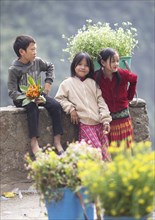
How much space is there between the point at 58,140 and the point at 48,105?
0.94 feet

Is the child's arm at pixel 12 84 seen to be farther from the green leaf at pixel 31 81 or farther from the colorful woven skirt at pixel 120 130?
the colorful woven skirt at pixel 120 130

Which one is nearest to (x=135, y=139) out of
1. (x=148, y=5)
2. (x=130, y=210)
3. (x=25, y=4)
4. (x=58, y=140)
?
(x=58, y=140)

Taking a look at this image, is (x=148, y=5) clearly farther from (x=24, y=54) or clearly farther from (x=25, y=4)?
(x=24, y=54)

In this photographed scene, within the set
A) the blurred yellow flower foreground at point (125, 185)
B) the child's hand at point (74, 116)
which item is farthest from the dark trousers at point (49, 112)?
the blurred yellow flower foreground at point (125, 185)

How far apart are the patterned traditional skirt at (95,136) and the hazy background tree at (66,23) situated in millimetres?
12019

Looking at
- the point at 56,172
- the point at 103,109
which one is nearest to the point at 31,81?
the point at 103,109

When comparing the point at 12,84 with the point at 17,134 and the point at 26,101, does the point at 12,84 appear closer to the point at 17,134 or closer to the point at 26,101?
the point at 26,101

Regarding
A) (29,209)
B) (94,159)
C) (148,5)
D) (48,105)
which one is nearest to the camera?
(94,159)

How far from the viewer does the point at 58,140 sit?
555 centimetres

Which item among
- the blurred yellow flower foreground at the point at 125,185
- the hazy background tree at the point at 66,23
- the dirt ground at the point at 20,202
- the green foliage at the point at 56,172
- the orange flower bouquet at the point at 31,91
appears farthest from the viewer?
the hazy background tree at the point at 66,23

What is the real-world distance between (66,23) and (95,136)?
45.9ft

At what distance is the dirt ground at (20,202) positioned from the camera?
4.73 m

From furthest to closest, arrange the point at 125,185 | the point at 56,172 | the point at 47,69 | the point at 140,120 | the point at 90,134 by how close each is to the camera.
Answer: the point at 140,120 < the point at 47,69 < the point at 90,134 < the point at 56,172 < the point at 125,185

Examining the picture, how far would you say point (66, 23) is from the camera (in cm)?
1920
